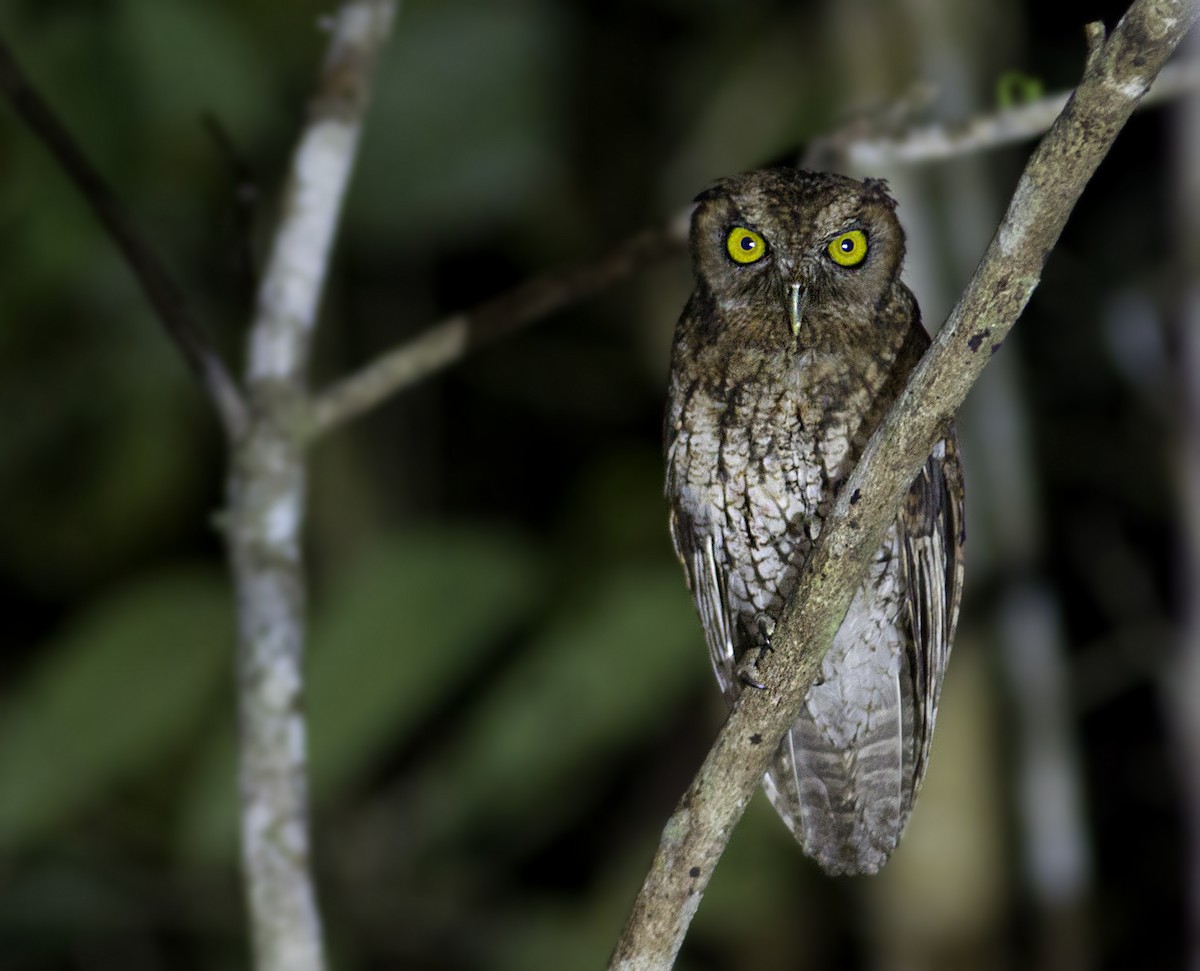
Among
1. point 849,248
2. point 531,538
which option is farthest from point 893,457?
point 531,538

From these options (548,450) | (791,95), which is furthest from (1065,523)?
(548,450)

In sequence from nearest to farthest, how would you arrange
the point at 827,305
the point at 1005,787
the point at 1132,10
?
the point at 1132,10
the point at 827,305
the point at 1005,787

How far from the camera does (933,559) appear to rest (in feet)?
7.96

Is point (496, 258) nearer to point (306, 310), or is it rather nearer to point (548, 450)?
point (548, 450)

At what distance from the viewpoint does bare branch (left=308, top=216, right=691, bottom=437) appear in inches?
113

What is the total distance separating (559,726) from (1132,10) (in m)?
3.23

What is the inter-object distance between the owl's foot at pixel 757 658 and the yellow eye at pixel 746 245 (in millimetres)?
644

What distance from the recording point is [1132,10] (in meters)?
1.47

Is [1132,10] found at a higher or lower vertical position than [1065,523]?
lower

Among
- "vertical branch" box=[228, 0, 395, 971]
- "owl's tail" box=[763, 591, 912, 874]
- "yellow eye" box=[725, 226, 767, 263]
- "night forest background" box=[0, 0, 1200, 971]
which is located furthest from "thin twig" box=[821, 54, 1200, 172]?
"vertical branch" box=[228, 0, 395, 971]

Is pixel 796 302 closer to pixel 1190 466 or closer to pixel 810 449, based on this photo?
pixel 810 449

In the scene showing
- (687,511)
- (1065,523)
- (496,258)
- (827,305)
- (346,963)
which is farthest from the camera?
(496,258)

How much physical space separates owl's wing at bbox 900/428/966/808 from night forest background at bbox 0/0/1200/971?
930mm

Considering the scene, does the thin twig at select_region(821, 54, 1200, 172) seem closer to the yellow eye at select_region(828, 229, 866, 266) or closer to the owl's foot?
the yellow eye at select_region(828, 229, 866, 266)
